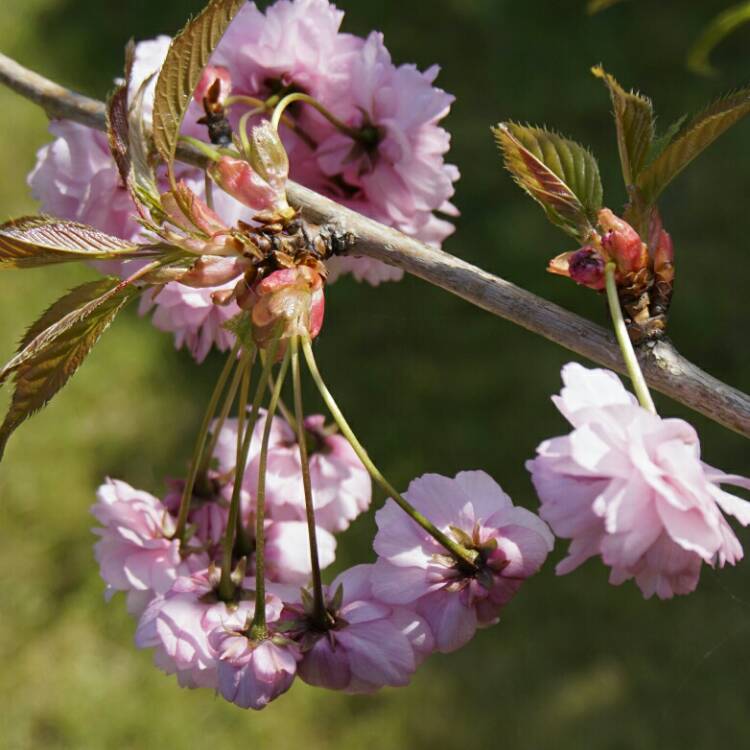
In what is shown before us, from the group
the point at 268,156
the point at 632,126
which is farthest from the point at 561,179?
the point at 268,156

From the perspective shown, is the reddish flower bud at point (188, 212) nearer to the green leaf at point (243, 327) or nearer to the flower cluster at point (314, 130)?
the green leaf at point (243, 327)

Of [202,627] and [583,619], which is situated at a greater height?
[202,627]

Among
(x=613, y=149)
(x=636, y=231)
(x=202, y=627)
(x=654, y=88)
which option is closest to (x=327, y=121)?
(x=636, y=231)

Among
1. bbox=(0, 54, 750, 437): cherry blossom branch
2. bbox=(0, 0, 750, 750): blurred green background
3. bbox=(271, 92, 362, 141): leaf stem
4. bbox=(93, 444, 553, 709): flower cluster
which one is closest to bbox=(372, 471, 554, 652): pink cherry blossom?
bbox=(93, 444, 553, 709): flower cluster

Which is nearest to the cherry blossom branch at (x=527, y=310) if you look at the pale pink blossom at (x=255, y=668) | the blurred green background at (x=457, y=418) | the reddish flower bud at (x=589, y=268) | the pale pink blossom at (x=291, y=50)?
the reddish flower bud at (x=589, y=268)

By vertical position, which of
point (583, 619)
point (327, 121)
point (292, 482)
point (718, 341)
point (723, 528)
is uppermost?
point (723, 528)

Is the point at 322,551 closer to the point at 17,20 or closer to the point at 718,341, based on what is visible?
the point at 718,341

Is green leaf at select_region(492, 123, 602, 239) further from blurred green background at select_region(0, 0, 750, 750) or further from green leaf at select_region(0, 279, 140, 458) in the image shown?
blurred green background at select_region(0, 0, 750, 750)
